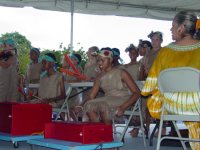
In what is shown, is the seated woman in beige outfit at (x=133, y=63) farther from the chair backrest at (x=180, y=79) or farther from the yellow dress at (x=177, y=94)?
the chair backrest at (x=180, y=79)

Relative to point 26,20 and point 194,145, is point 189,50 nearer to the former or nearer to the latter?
point 194,145

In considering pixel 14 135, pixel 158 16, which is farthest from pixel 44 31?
pixel 14 135

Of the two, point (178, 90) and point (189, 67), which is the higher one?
point (189, 67)

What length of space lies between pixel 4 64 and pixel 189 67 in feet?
9.27

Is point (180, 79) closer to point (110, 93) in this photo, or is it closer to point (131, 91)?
point (131, 91)

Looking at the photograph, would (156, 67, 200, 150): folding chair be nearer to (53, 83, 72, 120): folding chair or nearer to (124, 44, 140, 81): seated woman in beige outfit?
(53, 83, 72, 120): folding chair

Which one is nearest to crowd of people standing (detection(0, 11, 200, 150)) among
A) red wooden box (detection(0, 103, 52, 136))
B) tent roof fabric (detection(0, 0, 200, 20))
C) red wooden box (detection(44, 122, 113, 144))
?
red wooden box (detection(44, 122, 113, 144))

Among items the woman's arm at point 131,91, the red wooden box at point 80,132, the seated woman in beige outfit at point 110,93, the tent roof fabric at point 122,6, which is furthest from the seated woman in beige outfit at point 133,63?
the red wooden box at point 80,132

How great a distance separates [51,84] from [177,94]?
2.73 meters

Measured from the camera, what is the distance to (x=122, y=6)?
709 centimetres

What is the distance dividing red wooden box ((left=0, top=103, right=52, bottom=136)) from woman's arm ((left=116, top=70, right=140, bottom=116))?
0.97 metres

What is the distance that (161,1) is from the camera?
23.4ft

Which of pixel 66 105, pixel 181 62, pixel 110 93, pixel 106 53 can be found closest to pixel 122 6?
pixel 66 105

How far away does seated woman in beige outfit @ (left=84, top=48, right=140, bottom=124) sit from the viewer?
3.42m
